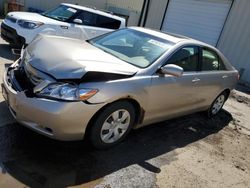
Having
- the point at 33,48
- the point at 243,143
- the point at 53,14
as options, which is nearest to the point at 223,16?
the point at 53,14

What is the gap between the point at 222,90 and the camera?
6191 mm

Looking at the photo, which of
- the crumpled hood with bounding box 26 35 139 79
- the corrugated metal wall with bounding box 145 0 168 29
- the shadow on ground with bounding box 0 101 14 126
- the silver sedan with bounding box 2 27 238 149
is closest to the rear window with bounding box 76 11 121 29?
the silver sedan with bounding box 2 27 238 149

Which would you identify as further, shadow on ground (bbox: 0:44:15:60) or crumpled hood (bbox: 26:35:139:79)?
shadow on ground (bbox: 0:44:15:60)

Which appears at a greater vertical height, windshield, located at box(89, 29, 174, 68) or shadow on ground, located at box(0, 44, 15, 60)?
windshield, located at box(89, 29, 174, 68)

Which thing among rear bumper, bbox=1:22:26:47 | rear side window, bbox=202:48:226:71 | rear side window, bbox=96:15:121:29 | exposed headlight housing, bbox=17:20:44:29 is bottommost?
rear bumper, bbox=1:22:26:47

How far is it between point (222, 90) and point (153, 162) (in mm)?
2794

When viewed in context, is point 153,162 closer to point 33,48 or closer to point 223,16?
point 33,48

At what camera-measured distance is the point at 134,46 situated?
184 inches

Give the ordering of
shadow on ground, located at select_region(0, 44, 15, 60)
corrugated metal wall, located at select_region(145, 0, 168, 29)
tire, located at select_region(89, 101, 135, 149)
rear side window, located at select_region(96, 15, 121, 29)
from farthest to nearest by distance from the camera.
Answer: corrugated metal wall, located at select_region(145, 0, 168, 29), rear side window, located at select_region(96, 15, 121, 29), shadow on ground, located at select_region(0, 44, 15, 60), tire, located at select_region(89, 101, 135, 149)

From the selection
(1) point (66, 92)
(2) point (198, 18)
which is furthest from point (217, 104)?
(2) point (198, 18)

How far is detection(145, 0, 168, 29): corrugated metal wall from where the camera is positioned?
47.4 ft

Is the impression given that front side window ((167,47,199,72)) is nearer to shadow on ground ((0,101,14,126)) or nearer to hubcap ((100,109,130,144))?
hubcap ((100,109,130,144))

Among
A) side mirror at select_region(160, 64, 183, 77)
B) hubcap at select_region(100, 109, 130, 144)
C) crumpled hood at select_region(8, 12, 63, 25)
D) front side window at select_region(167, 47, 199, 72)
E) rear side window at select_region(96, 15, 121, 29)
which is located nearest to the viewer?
hubcap at select_region(100, 109, 130, 144)

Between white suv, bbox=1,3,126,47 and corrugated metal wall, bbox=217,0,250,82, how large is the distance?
495 cm
